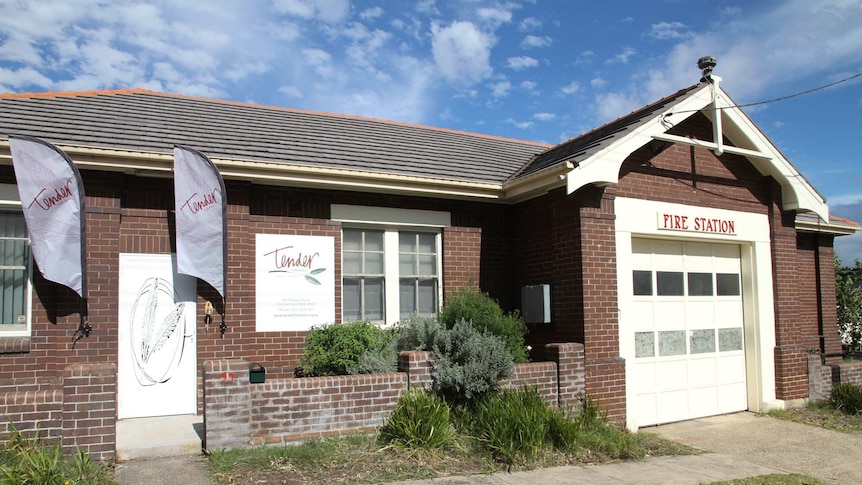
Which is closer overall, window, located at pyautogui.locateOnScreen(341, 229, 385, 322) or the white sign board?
the white sign board

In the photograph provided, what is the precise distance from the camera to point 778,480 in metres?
7.01

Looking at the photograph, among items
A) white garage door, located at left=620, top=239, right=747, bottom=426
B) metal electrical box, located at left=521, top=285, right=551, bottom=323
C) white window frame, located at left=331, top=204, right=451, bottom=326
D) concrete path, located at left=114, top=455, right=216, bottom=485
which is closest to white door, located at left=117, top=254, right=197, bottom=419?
concrete path, located at left=114, top=455, right=216, bottom=485

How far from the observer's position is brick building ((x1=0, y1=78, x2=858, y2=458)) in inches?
323

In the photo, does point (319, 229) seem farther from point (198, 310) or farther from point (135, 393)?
point (135, 393)

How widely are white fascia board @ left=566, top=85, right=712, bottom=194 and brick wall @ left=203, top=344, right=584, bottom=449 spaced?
2750 millimetres

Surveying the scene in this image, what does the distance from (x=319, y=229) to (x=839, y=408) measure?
9.04 metres

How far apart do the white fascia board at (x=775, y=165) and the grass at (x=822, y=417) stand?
10.8 ft

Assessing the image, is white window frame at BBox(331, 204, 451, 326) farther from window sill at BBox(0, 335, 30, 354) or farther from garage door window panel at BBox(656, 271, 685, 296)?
window sill at BBox(0, 335, 30, 354)

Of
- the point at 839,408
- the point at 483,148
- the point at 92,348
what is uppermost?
the point at 483,148

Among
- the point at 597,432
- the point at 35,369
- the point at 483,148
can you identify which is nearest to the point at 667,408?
the point at 597,432

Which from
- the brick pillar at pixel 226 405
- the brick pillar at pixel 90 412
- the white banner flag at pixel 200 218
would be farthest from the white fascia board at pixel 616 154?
the brick pillar at pixel 90 412

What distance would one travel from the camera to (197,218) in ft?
27.5

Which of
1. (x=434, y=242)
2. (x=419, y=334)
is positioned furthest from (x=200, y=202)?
(x=434, y=242)

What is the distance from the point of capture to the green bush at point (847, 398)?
1069 centimetres
